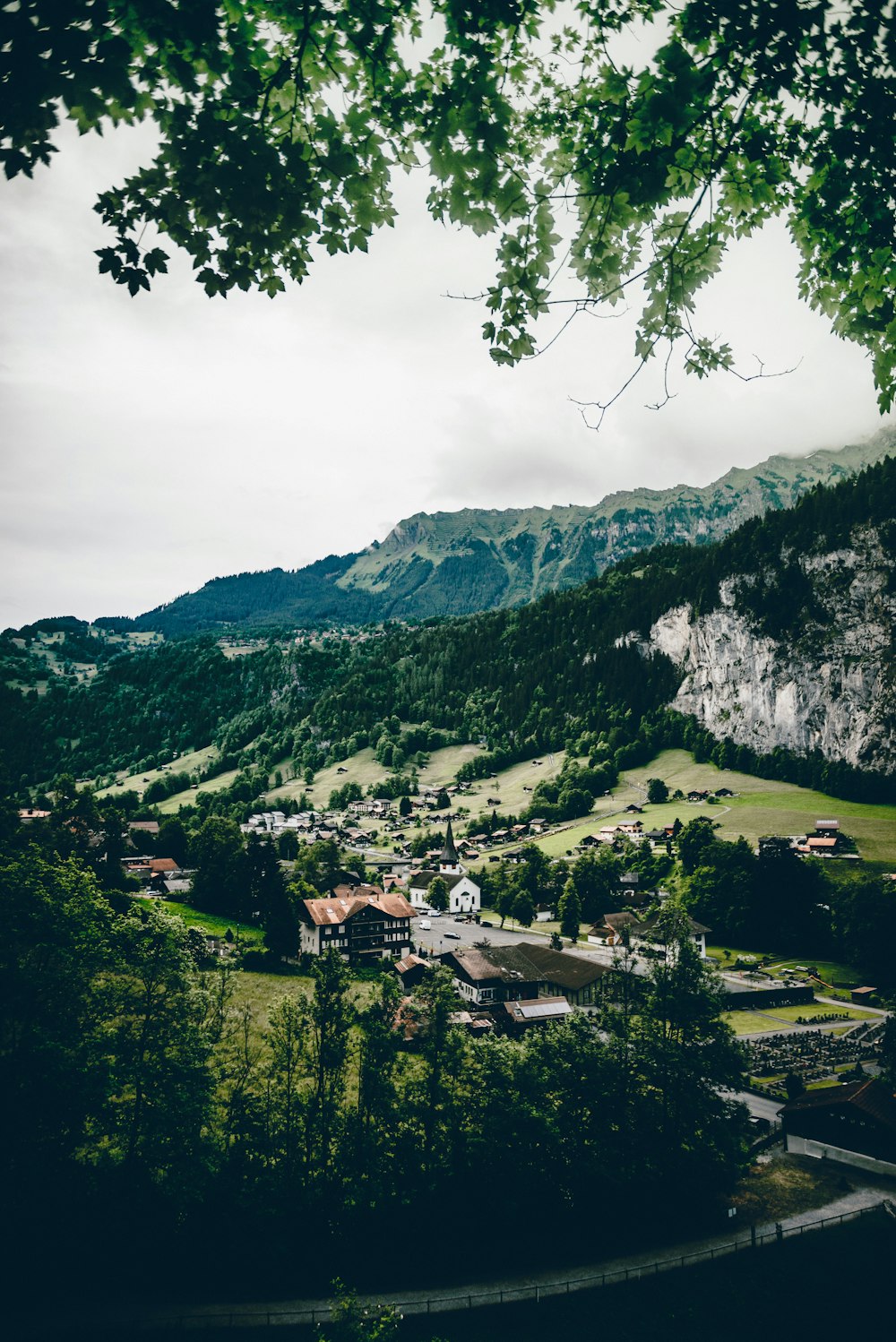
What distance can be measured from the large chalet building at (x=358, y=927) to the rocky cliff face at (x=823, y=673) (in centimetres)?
9194

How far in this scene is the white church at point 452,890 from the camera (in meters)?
78.6

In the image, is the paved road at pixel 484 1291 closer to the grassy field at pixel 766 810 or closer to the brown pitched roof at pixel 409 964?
the brown pitched roof at pixel 409 964

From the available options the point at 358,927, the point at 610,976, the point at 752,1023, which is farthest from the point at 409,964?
the point at 752,1023

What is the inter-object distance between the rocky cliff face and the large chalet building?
302ft

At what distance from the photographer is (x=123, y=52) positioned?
339 centimetres

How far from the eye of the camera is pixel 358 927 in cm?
5347

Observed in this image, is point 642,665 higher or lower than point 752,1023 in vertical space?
higher

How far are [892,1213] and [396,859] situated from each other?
271ft

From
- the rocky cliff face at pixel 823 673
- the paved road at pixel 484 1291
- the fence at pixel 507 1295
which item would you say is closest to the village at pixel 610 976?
the paved road at pixel 484 1291

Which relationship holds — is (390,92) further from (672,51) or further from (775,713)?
(775,713)

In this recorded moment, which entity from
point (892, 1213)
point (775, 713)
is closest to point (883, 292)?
point (892, 1213)

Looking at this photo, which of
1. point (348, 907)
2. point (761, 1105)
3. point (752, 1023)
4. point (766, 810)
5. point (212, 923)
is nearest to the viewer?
point (761, 1105)

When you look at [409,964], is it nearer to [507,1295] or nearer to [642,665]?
[507,1295]

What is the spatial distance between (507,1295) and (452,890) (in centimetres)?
5940
